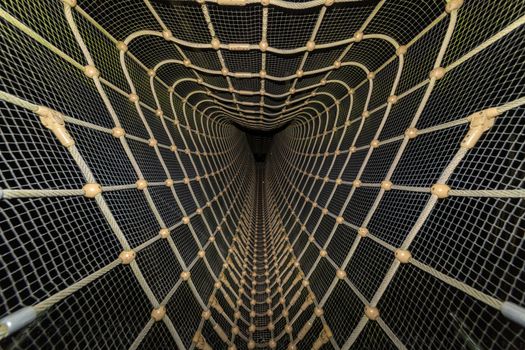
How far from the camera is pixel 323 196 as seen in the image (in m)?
11.3

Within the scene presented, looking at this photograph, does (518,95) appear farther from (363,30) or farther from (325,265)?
(325,265)

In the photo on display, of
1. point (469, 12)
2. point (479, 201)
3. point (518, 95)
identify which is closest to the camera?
point (518, 95)

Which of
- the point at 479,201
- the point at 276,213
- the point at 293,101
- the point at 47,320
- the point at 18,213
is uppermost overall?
the point at 293,101

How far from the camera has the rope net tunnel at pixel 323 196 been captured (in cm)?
393

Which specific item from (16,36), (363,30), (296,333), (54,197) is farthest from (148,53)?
(296,333)

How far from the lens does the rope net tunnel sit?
155 inches

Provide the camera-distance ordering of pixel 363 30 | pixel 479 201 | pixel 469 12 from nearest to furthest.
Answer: pixel 479 201
pixel 469 12
pixel 363 30

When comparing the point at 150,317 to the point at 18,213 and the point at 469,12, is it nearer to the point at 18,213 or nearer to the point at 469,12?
the point at 18,213

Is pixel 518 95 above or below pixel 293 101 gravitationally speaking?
below

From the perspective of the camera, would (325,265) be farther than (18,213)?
Yes

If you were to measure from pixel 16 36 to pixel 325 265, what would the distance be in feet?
32.5

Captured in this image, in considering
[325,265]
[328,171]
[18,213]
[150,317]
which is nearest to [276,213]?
[328,171]

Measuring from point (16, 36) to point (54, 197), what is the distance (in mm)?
2861

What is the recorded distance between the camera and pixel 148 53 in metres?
7.57
